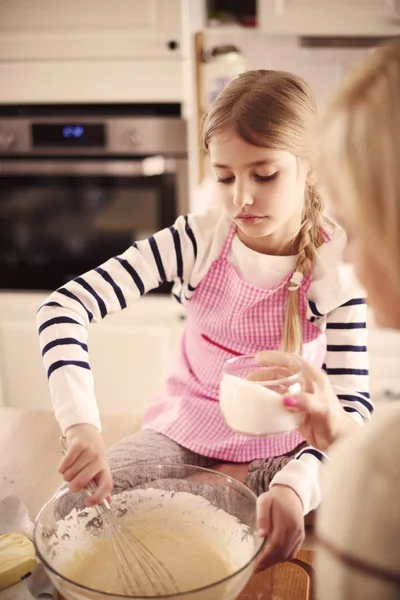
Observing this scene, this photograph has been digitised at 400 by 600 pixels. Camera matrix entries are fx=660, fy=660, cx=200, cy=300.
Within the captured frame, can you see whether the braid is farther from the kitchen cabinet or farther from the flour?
the kitchen cabinet

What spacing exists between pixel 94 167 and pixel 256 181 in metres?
1.15

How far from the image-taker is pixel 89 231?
7.30ft

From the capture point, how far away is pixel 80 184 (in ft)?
7.11

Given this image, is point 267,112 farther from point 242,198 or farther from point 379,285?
point 379,285

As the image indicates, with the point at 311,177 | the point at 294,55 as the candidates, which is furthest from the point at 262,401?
the point at 294,55

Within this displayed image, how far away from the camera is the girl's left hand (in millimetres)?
796

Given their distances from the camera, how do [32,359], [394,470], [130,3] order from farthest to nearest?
[32,359], [130,3], [394,470]

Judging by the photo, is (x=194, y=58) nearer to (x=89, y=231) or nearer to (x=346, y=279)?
(x=89, y=231)

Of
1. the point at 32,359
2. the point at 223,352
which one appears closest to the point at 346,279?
the point at 223,352

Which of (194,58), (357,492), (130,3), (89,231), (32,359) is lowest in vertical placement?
(32,359)

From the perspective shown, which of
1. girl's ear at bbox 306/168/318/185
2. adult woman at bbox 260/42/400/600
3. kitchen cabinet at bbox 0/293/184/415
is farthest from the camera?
kitchen cabinet at bbox 0/293/184/415

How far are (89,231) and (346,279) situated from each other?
123cm

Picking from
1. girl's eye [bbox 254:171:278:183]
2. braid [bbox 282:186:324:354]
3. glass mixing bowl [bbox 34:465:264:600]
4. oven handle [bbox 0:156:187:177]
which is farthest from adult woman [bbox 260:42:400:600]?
oven handle [bbox 0:156:187:177]

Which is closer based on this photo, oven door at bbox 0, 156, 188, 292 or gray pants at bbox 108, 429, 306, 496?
gray pants at bbox 108, 429, 306, 496
